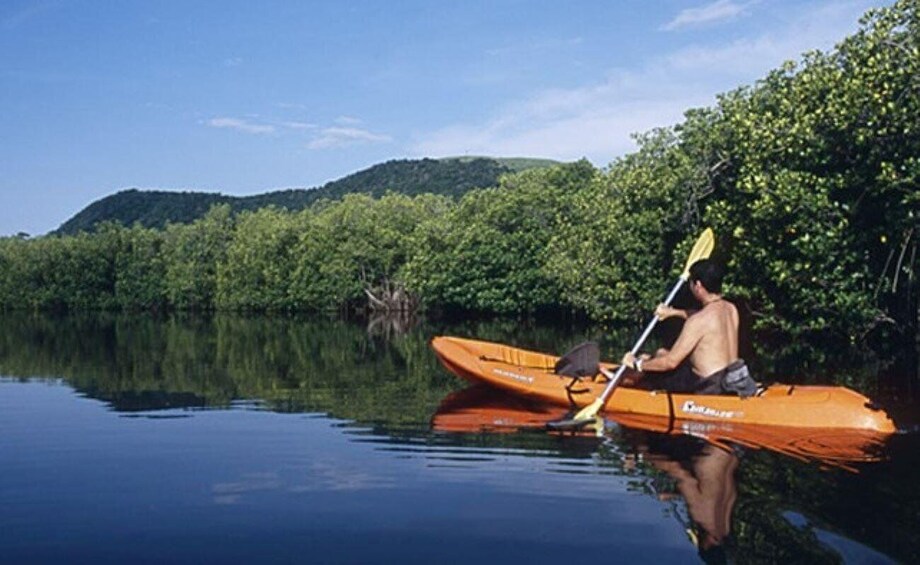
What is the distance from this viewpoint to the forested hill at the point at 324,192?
13662 centimetres

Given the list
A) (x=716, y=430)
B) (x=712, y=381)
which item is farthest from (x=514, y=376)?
(x=716, y=430)

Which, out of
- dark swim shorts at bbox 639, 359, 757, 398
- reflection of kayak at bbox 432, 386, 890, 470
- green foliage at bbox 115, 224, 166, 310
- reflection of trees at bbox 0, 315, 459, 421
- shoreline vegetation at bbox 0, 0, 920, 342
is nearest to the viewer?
reflection of kayak at bbox 432, 386, 890, 470

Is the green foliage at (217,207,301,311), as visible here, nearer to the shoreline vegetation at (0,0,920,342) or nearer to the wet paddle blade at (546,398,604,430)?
the shoreline vegetation at (0,0,920,342)

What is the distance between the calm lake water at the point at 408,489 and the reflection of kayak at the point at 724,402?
1.44ft

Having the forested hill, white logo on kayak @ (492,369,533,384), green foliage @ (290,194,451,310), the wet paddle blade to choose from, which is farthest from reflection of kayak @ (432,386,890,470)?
the forested hill

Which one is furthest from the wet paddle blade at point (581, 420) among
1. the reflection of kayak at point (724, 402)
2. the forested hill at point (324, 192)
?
the forested hill at point (324, 192)

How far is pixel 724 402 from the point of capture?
31.7 feet

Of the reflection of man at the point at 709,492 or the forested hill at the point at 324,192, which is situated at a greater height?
the forested hill at the point at 324,192

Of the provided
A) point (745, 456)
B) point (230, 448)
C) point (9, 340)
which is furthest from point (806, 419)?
point (9, 340)

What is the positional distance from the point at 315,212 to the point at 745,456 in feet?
208

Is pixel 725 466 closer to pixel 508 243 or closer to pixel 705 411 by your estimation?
pixel 705 411

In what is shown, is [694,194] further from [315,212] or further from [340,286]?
[315,212]

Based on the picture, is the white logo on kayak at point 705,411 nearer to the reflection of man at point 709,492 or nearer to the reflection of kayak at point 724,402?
the reflection of kayak at point 724,402

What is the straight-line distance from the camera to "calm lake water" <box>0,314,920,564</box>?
18.0 feet
